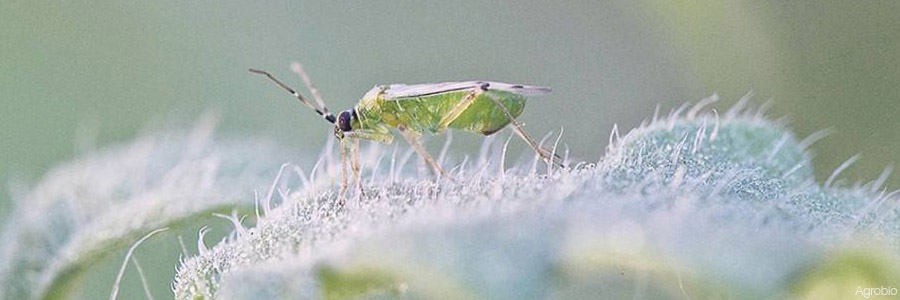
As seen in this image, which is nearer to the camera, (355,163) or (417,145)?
(355,163)

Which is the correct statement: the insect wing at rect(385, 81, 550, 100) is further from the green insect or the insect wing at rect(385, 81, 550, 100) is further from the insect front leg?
the insect front leg

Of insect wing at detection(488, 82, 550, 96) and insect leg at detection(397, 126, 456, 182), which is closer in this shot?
insect leg at detection(397, 126, 456, 182)

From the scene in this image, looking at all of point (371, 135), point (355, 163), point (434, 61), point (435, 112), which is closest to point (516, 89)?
point (435, 112)

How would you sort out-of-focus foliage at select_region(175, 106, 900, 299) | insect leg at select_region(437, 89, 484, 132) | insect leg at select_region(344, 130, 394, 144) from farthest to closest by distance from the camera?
insect leg at select_region(344, 130, 394, 144) < insect leg at select_region(437, 89, 484, 132) < out-of-focus foliage at select_region(175, 106, 900, 299)

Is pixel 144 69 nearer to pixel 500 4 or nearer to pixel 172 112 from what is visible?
pixel 172 112

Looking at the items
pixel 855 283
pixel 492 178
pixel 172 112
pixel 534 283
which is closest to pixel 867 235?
pixel 855 283

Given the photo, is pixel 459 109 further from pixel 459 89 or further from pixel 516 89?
pixel 516 89

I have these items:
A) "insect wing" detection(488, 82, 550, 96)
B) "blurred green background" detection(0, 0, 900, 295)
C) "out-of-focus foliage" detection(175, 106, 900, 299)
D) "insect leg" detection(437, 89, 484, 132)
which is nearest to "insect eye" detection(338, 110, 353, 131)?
"insect leg" detection(437, 89, 484, 132)
